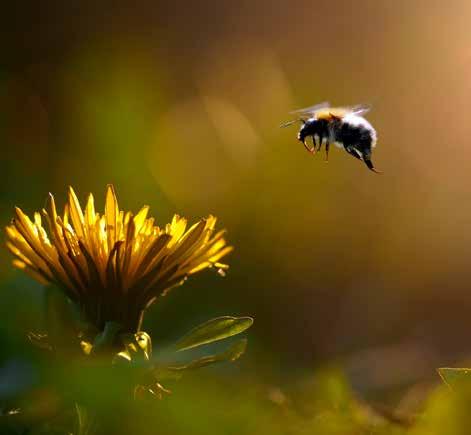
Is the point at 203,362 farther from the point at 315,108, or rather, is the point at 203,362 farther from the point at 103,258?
the point at 315,108

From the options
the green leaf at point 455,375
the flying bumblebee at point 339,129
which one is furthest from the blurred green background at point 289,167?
the green leaf at point 455,375

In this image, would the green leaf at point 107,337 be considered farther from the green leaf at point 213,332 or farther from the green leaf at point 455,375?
the green leaf at point 455,375

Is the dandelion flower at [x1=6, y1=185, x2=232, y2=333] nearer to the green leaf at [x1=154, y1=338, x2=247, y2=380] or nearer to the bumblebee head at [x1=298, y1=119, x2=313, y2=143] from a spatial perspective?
the green leaf at [x1=154, y1=338, x2=247, y2=380]

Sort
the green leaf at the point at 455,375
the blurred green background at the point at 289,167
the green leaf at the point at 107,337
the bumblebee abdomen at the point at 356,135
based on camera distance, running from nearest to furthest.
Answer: the green leaf at the point at 455,375
the green leaf at the point at 107,337
the bumblebee abdomen at the point at 356,135
the blurred green background at the point at 289,167

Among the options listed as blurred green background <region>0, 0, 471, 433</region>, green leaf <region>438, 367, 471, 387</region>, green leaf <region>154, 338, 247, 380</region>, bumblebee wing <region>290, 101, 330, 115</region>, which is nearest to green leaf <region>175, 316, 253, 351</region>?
green leaf <region>154, 338, 247, 380</region>

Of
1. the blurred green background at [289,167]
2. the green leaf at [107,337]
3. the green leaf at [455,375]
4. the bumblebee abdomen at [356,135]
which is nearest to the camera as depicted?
the green leaf at [455,375]

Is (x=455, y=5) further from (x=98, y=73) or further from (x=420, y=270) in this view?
(x=98, y=73)

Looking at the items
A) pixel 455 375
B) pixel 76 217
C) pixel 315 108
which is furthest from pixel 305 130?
pixel 455 375
